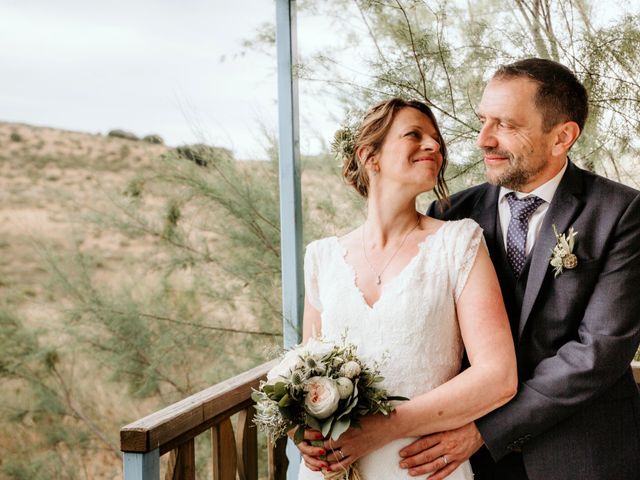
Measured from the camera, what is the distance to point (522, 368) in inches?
69.7

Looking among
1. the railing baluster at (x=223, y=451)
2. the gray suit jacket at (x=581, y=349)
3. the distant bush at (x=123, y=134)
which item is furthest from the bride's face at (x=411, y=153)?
the distant bush at (x=123, y=134)

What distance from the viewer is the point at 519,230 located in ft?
6.10

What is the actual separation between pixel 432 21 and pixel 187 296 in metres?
3.20

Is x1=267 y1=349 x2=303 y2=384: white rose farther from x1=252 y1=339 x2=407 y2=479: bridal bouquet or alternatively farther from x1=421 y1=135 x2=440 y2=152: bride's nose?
x1=421 y1=135 x2=440 y2=152: bride's nose

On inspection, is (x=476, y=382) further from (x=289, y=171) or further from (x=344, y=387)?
(x=289, y=171)

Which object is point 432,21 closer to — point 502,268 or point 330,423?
point 502,268

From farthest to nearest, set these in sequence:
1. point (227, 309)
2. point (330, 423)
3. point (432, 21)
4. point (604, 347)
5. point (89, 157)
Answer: point (89, 157) < point (227, 309) < point (432, 21) < point (604, 347) < point (330, 423)

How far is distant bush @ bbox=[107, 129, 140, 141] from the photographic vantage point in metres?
7.27

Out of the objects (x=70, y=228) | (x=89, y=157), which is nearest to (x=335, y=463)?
(x=70, y=228)

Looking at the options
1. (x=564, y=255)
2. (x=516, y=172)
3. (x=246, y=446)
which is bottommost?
(x=246, y=446)

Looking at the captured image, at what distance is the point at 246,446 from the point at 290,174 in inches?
43.7

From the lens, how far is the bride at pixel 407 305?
1.67 m

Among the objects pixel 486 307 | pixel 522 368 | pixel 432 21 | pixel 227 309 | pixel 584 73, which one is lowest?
pixel 227 309

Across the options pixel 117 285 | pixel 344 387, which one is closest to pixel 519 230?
pixel 344 387
